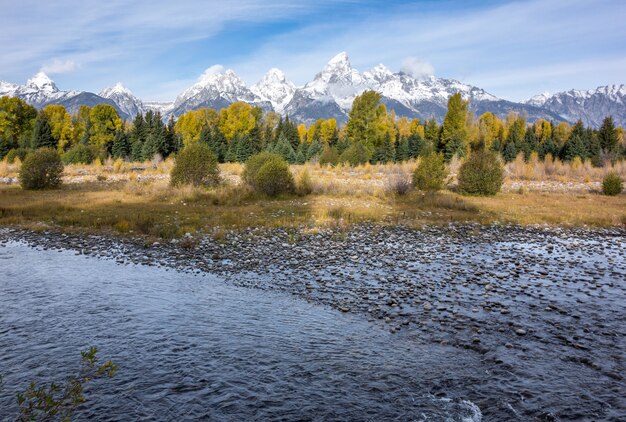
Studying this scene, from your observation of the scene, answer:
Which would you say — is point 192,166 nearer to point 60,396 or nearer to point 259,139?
point 60,396

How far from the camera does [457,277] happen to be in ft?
38.1

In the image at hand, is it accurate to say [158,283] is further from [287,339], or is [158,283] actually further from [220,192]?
[220,192]

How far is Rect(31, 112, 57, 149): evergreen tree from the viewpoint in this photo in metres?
63.3

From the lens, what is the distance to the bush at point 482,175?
30266mm

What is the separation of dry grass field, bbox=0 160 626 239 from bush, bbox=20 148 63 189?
82cm

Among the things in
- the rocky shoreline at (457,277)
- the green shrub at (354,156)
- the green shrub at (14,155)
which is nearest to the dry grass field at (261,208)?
the rocky shoreline at (457,277)

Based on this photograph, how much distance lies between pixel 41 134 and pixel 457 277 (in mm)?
69304

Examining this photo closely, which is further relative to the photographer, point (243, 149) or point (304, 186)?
point (243, 149)

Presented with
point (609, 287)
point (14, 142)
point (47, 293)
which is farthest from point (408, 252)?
point (14, 142)

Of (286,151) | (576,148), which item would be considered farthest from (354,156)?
(576,148)

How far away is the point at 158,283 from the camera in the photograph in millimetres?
10695

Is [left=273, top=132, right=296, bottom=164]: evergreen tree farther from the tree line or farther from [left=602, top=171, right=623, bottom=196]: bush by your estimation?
[left=602, top=171, right=623, bottom=196]: bush

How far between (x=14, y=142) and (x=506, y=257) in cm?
7717

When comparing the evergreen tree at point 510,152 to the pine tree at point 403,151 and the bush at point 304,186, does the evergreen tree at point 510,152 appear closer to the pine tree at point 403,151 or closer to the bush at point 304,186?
the pine tree at point 403,151
